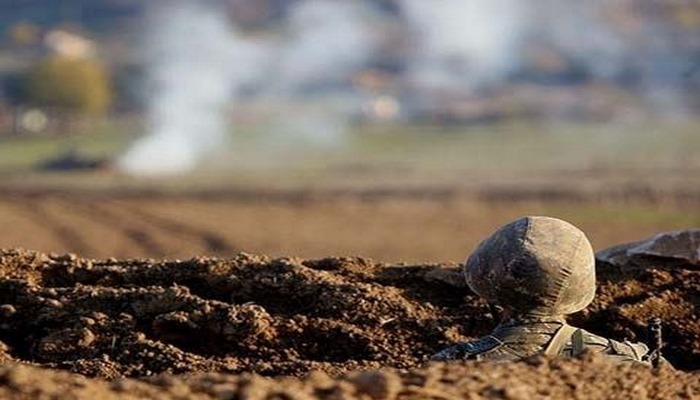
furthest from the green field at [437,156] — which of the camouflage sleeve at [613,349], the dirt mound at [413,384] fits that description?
the dirt mound at [413,384]

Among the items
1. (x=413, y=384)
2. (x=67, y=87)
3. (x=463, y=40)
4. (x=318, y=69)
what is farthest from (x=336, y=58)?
(x=413, y=384)

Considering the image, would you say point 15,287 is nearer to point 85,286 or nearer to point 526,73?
point 85,286

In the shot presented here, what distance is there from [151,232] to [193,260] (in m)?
21.6

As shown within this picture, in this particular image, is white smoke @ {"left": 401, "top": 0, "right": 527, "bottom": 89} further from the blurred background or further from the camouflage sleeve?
the camouflage sleeve

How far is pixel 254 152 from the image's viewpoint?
191 ft

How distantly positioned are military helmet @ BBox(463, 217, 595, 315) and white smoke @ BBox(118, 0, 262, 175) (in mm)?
42756

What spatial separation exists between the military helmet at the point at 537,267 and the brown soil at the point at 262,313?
62 centimetres

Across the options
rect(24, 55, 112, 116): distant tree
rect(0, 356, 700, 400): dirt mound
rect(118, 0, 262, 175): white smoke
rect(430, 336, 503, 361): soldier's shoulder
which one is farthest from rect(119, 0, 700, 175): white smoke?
rect(0, 356, 700, 400): dirt mound

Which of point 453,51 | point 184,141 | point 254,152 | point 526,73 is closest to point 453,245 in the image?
point 184,141

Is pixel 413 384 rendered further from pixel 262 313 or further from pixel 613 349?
pixel 262 313

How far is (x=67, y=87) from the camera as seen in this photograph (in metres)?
74.6

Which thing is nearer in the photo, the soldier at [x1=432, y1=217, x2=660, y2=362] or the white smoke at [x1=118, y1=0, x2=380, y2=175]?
the soldier at [x1=432, y1=217, x2=660, y2=362]

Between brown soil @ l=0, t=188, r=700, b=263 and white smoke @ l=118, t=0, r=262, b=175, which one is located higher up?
white smoke @ l=118, t=0, r=262, b=175

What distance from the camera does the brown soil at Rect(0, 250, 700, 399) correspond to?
6098 millimetres
